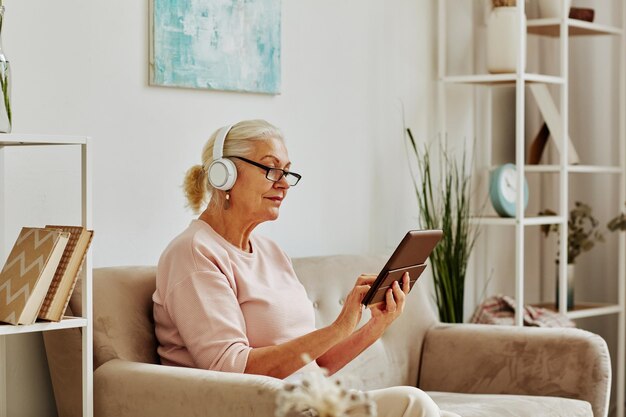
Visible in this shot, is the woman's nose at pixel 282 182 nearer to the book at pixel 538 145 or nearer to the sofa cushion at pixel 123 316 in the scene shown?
the sofa cushion at pixel 123 316

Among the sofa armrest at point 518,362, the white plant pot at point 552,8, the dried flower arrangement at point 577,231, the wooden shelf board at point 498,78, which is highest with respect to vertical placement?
the white plant pot at point 552,8

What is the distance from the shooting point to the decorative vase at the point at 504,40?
387 centimetres

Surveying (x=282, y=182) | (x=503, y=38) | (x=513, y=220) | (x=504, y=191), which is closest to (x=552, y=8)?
(x=503, y=38)

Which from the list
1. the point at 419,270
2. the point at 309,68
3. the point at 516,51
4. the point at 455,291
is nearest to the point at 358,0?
the point at 309,68

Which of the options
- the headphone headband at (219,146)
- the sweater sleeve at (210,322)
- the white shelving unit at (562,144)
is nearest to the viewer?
the sweater sleeve at (210,322)

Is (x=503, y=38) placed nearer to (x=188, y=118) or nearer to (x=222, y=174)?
(x=188, y=118)

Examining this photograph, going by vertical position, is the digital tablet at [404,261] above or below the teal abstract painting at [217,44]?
below

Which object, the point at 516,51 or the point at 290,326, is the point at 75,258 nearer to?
the point at 290,326

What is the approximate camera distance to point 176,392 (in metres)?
2.32

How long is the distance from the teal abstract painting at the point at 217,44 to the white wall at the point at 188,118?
0.04 metres

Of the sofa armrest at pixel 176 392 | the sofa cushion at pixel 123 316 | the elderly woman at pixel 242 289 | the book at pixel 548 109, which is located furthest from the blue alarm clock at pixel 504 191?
the sofa armrest at pixel 176 392

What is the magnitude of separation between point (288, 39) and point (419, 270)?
108 centimetres

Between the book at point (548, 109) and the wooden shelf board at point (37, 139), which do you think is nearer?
the wooden shelf board at point (37, 139)

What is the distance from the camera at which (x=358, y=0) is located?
146 inches
